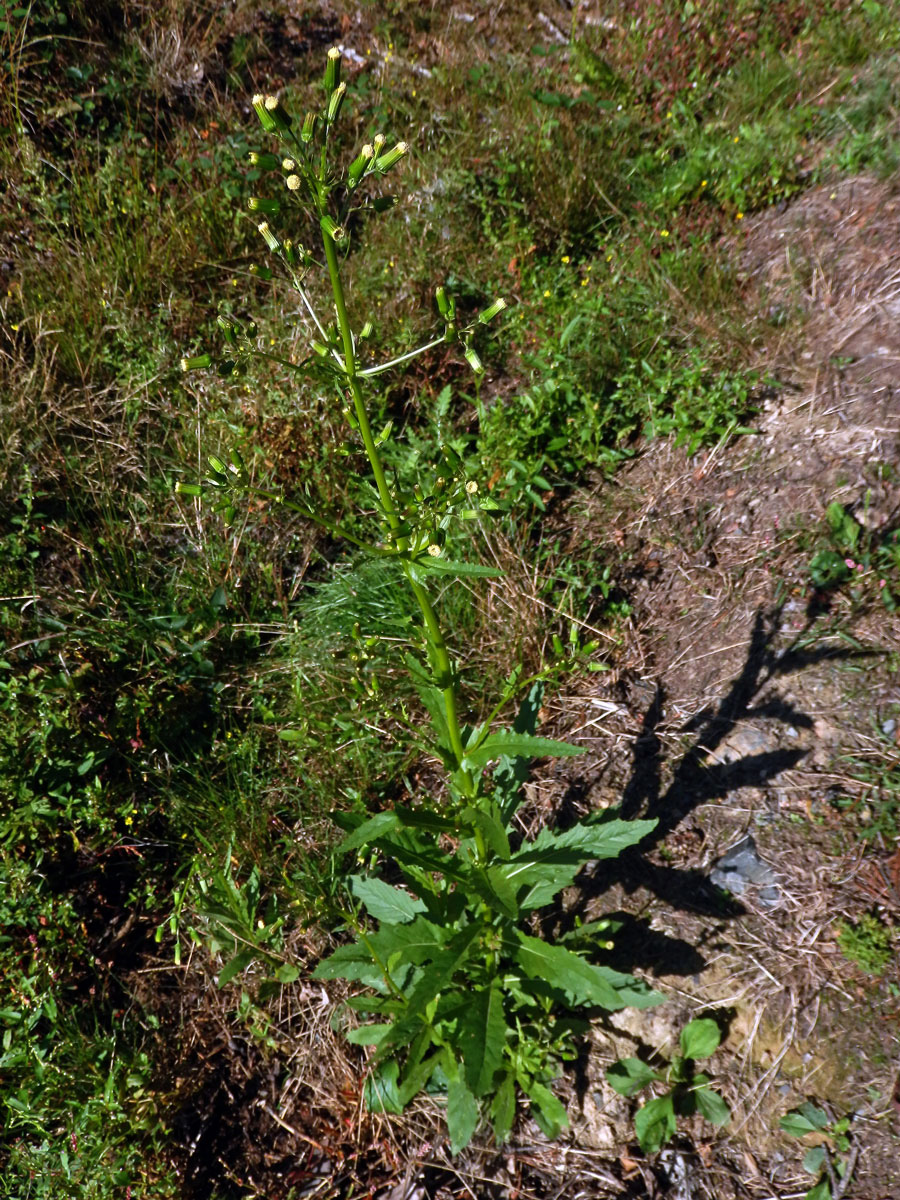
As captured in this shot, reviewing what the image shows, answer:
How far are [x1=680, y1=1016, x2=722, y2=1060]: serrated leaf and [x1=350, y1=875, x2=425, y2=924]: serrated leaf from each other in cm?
86

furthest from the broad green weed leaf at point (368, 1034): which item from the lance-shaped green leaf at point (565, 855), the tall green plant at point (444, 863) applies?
the lance-shaped green leaf at point (565, 855)

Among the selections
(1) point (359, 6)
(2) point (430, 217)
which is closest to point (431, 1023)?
(2) point (430, 217)

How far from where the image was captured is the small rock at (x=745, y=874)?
262 centimetres

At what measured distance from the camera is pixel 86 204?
478cm

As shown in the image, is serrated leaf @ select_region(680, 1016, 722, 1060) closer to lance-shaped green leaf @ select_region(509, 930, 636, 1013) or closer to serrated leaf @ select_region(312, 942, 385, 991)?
lance-shaped green leaf @ select_region(509, 930, 636, 1013)

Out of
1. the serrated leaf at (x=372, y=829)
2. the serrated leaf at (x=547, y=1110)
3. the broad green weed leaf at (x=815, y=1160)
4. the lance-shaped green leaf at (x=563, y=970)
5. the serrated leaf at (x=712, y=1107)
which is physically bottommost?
the broad green weed leaf at (x=815, y=1160)

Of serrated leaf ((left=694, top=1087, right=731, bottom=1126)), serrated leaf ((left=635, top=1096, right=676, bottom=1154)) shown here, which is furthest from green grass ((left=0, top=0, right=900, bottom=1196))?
serrated leaf ((left=635, top=1096, right=676, bottom=1154))

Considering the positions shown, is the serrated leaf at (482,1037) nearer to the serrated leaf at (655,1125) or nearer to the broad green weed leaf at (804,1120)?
the serrated leaf at (655,1125)

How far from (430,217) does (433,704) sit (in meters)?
3.60

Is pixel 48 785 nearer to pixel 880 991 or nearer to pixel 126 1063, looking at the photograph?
pixel 126 1063

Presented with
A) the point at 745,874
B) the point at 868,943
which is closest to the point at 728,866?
the point at 745,874

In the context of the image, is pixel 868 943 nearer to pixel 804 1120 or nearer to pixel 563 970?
pixel 804 1120

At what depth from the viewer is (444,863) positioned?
220 cm

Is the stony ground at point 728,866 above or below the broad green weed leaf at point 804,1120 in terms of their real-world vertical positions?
above
